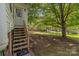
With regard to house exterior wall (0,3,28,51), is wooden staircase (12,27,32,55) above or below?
below

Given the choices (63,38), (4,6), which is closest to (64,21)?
(63,38)

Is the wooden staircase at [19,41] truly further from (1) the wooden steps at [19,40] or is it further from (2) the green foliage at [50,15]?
(2) the green foliage at [50,15]

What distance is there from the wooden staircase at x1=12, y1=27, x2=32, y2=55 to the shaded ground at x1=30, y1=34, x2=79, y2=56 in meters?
0.10

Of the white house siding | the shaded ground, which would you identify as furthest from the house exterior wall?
the shaded ground

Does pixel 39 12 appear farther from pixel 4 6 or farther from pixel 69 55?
pixel 69 55

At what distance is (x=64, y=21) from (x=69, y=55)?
0.41 metres

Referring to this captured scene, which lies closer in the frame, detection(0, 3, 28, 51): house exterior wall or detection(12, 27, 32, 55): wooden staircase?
detection(0, 3, 28, 51): house exterior wall

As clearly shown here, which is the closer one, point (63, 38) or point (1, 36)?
point (1, 36)

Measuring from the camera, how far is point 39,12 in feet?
8.67

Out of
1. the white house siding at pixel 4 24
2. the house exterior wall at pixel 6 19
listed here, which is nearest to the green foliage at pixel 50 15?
the house exterior wall at pixel 6 19

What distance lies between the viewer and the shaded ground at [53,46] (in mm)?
2627

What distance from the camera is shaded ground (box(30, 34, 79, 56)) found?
2.63m

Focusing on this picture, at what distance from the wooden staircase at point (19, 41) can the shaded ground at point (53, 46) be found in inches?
3.8

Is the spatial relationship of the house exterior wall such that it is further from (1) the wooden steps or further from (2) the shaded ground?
(2) the shaded ground
